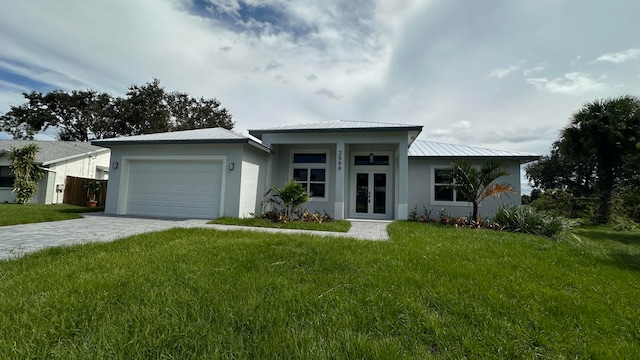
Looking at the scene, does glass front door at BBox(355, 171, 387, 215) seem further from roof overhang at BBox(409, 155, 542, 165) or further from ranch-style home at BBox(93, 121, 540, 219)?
roof overhang at BBox(409, 155, 542, 165)

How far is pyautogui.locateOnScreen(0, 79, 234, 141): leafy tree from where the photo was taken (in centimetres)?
2725

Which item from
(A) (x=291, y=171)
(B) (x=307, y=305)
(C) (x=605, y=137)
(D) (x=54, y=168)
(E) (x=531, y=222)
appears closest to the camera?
(B) (x=307, y=305)

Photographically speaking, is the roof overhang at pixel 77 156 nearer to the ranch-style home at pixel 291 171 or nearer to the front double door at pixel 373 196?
the ranch-style home at pixel 291 171

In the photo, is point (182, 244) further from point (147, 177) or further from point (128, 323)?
point (147, 177)

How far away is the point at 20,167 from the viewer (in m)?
15.2

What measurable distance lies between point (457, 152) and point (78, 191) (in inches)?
813

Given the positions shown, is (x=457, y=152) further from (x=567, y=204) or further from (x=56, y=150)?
(x=56, y=150)

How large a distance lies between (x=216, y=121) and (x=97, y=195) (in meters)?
15.7

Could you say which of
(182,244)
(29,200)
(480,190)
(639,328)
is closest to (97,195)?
(29,200)

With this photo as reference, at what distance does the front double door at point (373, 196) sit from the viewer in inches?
494

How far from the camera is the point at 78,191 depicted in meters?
16.1

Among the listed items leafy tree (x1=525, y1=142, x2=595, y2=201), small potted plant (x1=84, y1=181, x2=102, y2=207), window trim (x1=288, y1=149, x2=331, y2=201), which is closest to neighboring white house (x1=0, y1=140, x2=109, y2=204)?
small potted plant (x1=84, y1=181, x2=102, y2=207)

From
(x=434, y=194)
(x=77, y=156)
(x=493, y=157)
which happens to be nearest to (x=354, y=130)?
(x=434, y=194)

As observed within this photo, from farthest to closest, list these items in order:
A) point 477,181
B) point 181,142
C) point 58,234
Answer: point 181,142 < point 477,181 < point 58,234
